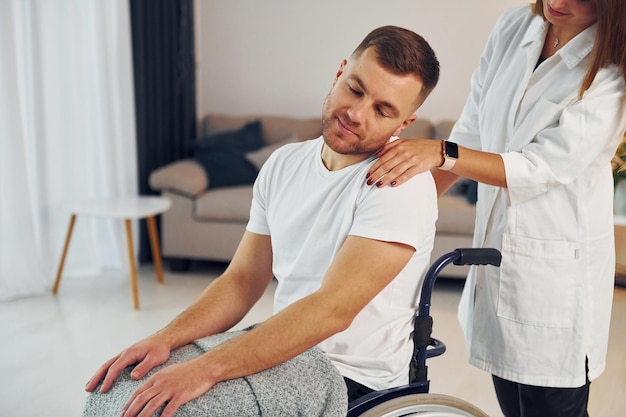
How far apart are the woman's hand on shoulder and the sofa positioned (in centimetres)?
248

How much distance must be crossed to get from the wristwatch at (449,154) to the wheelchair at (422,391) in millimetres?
170

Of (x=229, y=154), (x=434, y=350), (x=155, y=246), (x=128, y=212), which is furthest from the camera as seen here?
(x=229, y=154)

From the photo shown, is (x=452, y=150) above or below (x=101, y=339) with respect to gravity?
above

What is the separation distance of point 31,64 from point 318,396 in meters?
3.03

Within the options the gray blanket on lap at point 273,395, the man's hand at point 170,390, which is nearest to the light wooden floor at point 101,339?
the gray blanket on lap at point 273,395

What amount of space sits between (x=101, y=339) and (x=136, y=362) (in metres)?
1.97

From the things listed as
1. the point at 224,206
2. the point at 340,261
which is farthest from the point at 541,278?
the point at 224,206

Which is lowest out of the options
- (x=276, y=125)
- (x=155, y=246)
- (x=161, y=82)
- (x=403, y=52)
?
(x=155, y=246)

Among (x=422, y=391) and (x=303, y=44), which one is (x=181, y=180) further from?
(x=422, y=391)

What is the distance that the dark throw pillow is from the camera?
4.34 meters

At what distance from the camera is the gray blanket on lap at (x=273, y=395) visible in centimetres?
126

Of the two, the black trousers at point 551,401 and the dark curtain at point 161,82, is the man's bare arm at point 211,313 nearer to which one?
the black trousers at point 551,401

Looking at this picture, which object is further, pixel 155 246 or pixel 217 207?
pixel 217 207

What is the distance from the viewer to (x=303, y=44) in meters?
4.95
